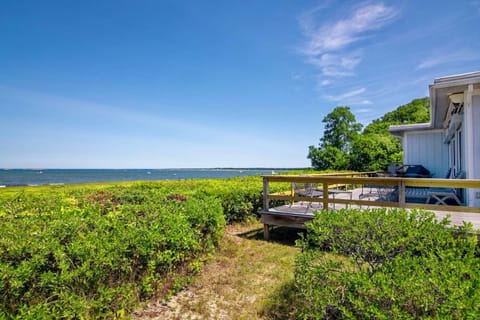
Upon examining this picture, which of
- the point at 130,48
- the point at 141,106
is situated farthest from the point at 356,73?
the point at 141,106

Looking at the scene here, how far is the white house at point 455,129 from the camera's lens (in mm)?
5422

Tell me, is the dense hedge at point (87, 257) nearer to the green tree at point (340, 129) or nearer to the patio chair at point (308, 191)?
the patio chair at point (308, 191)

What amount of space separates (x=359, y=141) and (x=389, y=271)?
20842 millimetres

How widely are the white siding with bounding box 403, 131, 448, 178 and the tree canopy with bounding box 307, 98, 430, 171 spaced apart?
226 inches

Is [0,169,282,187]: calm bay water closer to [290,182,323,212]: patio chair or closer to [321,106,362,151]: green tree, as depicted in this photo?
[321,106,362,151]: green tree

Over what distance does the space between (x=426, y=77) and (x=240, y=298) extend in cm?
1750

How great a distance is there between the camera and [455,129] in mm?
7930

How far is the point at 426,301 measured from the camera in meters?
1.67

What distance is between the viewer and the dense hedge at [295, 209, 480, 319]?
1.68 meters

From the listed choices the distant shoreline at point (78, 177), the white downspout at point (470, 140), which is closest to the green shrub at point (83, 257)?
the white downspout at point (470, 140)

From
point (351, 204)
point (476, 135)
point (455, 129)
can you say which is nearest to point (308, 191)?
point (351, 204)

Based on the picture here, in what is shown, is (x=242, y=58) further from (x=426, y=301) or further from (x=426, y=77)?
(x=426, y=301)

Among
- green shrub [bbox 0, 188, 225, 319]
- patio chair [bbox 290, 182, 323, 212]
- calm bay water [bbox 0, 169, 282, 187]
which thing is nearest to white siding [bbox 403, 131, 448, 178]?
patio chair [bbox 290, 182, 323, 212]

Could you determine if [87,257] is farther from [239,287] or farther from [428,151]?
[428,151]
